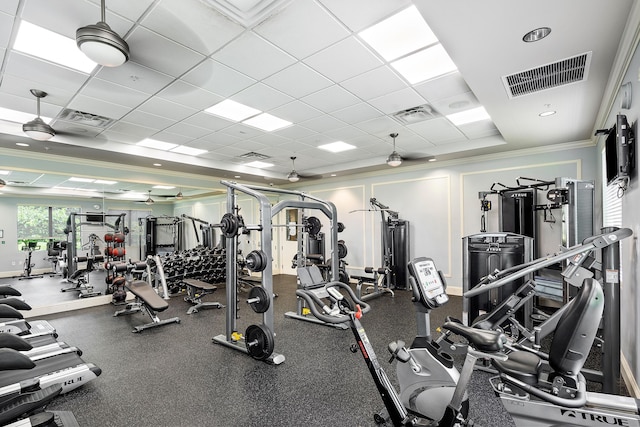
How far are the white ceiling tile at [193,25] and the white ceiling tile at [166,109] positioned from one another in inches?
54.6

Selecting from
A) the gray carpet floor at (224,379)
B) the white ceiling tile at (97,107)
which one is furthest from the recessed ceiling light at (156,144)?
the gray carpet floor at (224,379)

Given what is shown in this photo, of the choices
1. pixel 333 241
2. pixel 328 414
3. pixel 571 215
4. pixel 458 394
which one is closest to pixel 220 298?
pixel 333 241

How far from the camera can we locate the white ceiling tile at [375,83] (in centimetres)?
321

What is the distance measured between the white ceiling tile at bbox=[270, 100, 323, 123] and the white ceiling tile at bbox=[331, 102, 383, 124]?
30cm

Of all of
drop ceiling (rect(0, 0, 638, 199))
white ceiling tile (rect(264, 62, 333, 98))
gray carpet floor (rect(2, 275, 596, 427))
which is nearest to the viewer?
drop ceiling (rect(0, 0, 638, 199))

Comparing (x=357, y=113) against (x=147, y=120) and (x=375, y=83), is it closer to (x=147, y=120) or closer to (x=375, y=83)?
(x=375, y=83)

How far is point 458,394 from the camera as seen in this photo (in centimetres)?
163

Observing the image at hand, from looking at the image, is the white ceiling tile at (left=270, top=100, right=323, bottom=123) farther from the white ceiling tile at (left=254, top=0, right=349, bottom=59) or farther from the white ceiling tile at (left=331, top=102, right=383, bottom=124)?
the white ceiling tile at (left=254, top=0, right=349, bottom=59)

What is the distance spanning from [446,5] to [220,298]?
6.02m

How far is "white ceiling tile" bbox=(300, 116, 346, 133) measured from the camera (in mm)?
4488

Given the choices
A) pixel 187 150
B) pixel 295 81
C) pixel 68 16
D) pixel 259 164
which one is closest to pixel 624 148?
pixel 295 81

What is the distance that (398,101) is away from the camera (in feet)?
12.8

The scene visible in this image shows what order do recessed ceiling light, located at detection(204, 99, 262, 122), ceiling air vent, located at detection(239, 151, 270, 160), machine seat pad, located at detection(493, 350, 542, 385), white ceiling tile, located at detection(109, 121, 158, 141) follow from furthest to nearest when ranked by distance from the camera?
ceiling air vent, located at detection(239, 151, 270, 160) < white ceiling tile, located at detection(109, 121, 158, 141) < recessed ceiling light, located at detection(204, 99, 262, 122) < machine seat pad, located at detection(493, 350, 542, 385)

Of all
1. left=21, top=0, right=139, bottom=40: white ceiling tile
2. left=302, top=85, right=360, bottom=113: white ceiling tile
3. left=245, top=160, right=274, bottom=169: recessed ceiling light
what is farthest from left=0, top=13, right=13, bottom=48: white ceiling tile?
left=245, top=160, right=274, bottom=169: recessed ceiling light
